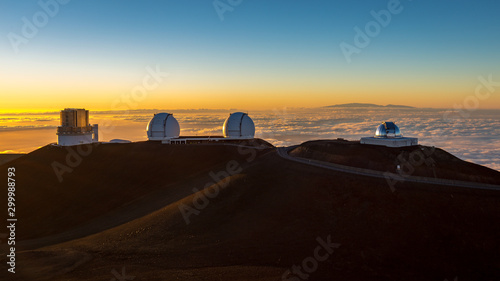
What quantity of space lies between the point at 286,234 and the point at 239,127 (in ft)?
104

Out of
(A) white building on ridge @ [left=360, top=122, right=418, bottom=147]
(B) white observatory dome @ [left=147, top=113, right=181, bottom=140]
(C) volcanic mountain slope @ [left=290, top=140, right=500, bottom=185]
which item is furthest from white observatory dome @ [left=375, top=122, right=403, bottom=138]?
(B) white observatory dome @ [left=147, top=113, right=181, bottom=140]

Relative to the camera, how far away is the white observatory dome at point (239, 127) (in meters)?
51.6

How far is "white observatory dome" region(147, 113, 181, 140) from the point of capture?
5162 centimetres

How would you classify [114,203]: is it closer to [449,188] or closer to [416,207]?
[416,207]

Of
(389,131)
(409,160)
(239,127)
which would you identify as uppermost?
(389,131)

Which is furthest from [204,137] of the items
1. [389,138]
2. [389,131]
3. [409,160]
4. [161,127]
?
[409,160]

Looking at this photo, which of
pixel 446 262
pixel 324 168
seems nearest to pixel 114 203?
pixel 324 168

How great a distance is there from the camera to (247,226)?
2216 centimetres

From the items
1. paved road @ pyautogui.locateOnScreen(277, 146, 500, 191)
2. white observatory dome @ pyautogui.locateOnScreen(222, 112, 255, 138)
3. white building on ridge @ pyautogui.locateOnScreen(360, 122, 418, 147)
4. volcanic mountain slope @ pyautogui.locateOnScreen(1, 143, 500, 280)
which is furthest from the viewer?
white observatory dome @ pyautogui.locateOnScreen(222, 112, 255, 138)

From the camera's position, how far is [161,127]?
51594 millimetres

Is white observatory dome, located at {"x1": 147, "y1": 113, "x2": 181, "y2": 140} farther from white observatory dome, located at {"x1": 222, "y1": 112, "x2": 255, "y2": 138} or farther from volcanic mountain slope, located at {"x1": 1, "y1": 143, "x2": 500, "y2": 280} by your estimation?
volcanic mountain slope, located at {"x1": 1, "y1": 143, "x2": 500, "y2": 280}

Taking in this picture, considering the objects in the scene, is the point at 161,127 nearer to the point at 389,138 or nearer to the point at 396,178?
the point at 389,138

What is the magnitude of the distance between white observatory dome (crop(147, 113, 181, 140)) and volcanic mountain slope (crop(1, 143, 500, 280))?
20136 millimetres

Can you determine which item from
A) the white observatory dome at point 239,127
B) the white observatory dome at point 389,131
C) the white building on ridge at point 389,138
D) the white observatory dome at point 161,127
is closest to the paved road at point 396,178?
the white building on ridge at point 389,138
